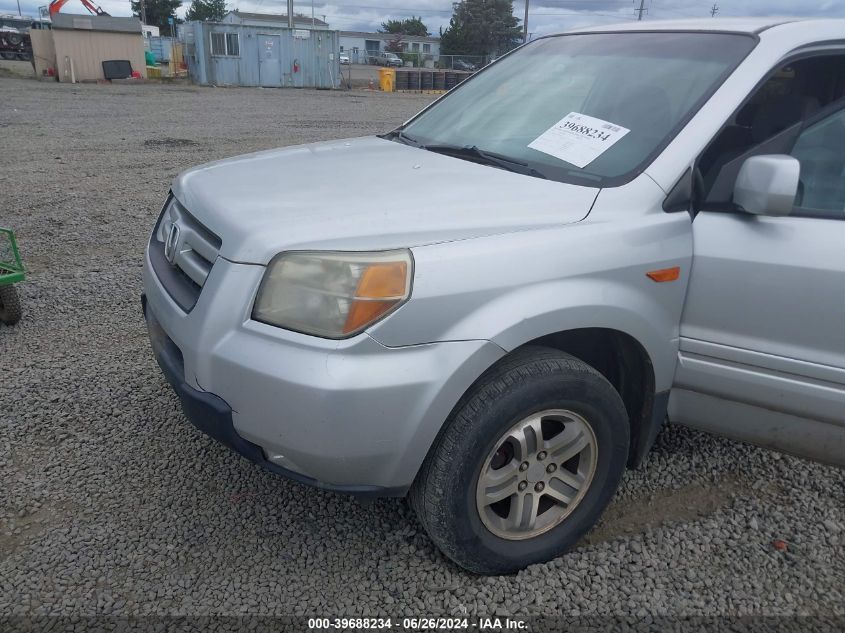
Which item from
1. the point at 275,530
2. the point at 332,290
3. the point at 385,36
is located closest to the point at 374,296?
the point at 332,290

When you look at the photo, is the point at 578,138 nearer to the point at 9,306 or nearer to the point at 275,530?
the point at 275,530

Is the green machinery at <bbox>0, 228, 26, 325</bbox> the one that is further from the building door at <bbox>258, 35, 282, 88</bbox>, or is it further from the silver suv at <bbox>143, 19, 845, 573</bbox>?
the building door at <bbox>258, 35, 282, 88</bbox>

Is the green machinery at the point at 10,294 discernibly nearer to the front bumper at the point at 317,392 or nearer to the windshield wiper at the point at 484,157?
the front bumper at the point at 317,392

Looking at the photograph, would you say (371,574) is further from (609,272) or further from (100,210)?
(100,210)

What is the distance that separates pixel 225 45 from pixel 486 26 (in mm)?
46655

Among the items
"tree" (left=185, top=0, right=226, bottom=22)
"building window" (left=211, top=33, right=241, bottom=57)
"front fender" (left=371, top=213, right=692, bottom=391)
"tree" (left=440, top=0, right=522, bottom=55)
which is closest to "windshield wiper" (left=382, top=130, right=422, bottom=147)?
"front fender" (left=371, top=213, right=692, bottom=391)

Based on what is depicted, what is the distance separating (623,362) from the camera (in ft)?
8.18

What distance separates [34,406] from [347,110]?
17.5 m

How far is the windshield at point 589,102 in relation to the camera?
246cm

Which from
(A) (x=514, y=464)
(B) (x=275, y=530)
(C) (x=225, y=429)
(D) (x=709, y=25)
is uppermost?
(D) (x=709, y=25)

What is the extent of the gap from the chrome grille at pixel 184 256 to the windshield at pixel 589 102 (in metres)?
1.17

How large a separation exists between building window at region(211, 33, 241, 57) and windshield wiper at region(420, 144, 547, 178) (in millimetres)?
29075

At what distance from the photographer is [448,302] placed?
197cm

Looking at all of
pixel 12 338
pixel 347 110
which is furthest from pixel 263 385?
pixel 347 110
